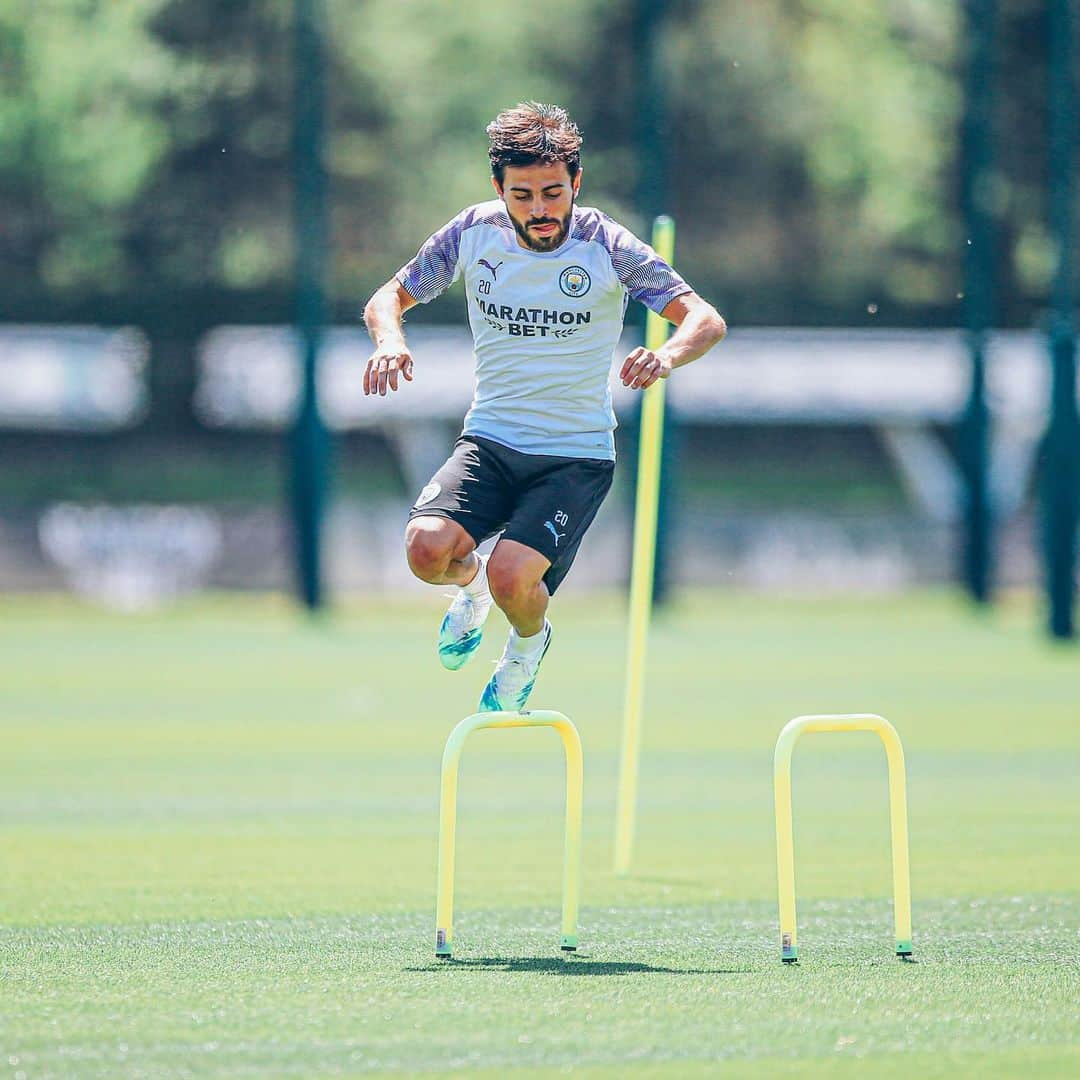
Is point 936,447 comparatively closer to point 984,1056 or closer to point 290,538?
point 290,538

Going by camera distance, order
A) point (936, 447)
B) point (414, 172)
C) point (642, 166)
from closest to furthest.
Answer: point (642, 166)
point (936, 447)
point (414, 172)

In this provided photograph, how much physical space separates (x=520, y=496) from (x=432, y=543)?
1.37 feet

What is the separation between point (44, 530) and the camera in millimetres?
26203

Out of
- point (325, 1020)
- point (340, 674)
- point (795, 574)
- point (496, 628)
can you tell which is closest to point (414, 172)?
point (795, 574)

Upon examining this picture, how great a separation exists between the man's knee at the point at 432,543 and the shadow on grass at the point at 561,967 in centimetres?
134

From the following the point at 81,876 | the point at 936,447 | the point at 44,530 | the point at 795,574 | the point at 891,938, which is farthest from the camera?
the point at 936,447

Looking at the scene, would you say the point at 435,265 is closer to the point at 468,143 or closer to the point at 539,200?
the point at 539,200

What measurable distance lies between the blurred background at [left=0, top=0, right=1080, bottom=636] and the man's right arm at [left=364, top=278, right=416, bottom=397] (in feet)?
49.4

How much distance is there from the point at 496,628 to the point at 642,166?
19.4ft

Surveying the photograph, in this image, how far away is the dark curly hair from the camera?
6973mm

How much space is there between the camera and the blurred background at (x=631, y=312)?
24.8 m

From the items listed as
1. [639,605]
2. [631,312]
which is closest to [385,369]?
[639,605]

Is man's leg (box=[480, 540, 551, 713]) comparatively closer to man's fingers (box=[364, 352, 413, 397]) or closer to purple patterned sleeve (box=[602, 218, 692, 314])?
man's fingers (box=[364, 352, 413, 397])

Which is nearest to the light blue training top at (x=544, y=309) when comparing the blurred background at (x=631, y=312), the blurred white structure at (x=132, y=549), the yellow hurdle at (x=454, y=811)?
the yellow hurdle at (x=454, y=811)
